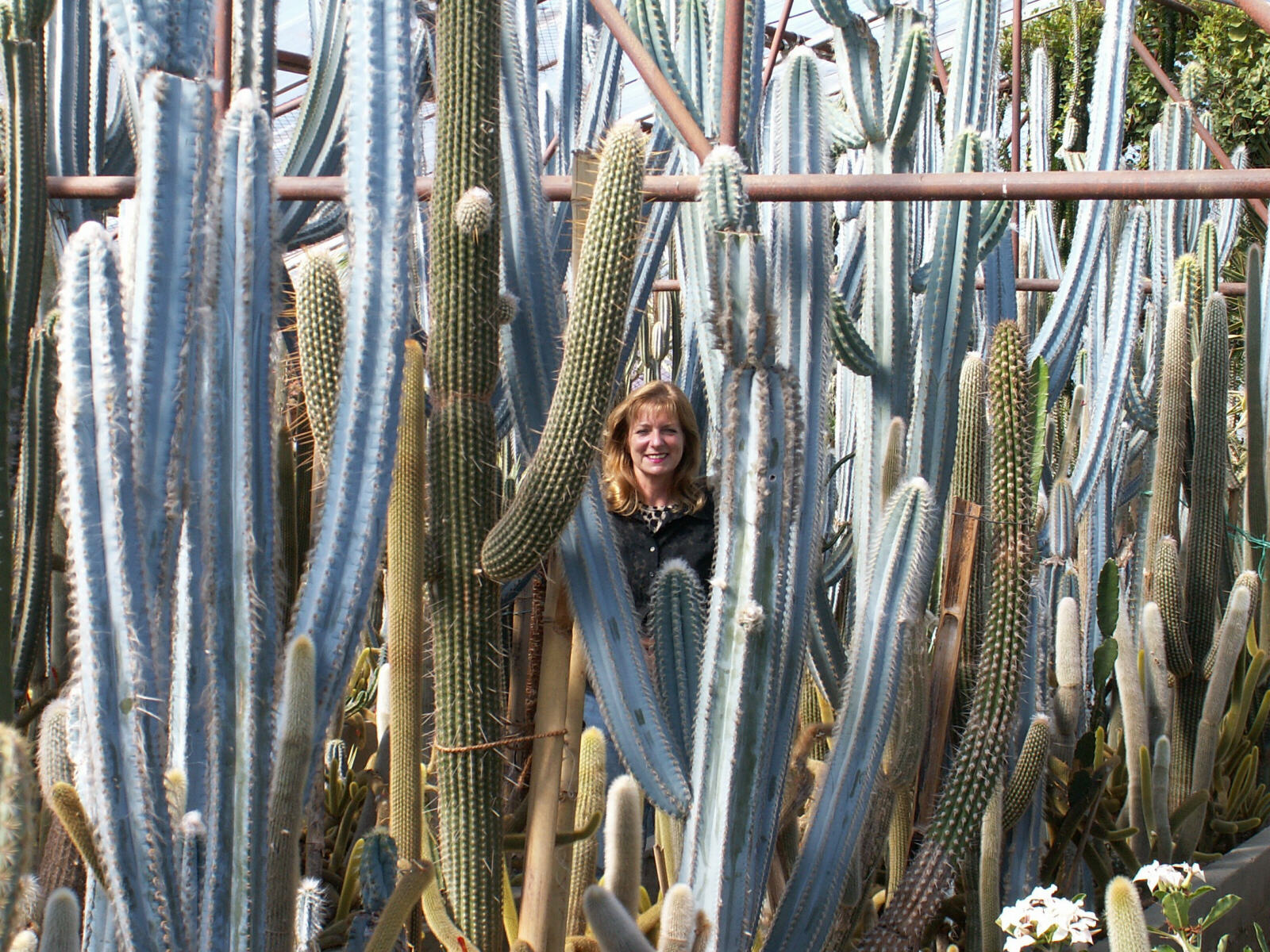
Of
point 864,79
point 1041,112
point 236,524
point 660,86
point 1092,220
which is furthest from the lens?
point 1041,112

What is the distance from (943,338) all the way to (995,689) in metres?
0.66

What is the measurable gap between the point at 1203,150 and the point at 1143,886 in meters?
3.13

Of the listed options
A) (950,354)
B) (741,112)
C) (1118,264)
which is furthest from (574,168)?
(1118,264)

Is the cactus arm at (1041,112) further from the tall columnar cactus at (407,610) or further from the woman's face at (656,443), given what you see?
the tall columnar cactus at (407,610)

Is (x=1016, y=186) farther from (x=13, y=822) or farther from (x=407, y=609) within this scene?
(x=13, y=822)

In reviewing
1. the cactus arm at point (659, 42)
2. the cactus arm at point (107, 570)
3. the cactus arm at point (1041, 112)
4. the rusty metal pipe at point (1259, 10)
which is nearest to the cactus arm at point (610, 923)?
the cactus arm at point (107, 570)

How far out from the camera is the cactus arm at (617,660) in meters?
1.76

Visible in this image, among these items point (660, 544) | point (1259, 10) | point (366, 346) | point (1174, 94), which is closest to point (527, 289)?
point (366, 346)

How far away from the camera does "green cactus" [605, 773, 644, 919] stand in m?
1.68

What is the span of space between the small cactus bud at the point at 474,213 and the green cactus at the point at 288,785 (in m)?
0.65

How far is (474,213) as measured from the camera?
1.66 metres

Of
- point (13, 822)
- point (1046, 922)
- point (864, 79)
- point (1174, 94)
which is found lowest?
point (1046, 922)

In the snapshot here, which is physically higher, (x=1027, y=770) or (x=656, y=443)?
(x=656, y=443)

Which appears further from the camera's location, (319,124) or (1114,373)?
(1114,373)
